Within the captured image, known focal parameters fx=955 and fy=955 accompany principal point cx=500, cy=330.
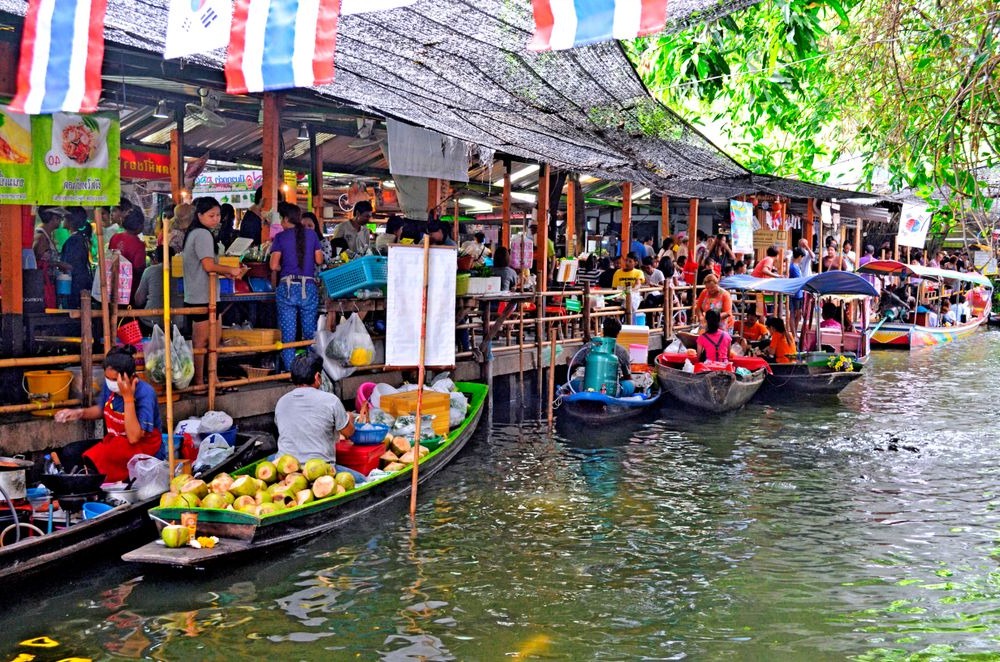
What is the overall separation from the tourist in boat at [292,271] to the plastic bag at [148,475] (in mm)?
3006

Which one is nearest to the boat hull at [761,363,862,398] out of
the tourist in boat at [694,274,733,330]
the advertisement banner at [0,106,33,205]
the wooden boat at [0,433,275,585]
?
the tourist in boat at [694,274,733,330]

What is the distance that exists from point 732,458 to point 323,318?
207 inches

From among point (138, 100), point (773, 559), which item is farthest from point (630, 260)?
point (773, 559)

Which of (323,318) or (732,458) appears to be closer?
(323,318)

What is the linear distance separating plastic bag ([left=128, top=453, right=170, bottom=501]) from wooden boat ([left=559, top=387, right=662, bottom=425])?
7022 millimetres

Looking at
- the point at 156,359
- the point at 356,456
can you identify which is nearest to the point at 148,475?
the point at 156,359

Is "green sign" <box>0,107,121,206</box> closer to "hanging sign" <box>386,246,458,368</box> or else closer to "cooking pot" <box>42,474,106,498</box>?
"cooking pot" <box>42,474,106,498</box>

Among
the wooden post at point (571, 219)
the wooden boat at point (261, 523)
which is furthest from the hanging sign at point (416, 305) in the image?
the wooden post at point (571, 219)

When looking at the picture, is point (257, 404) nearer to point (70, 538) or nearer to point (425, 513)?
point (425, 513)

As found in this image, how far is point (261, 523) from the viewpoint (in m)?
7.01

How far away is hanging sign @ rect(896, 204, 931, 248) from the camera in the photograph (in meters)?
25.1

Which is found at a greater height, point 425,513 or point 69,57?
point 69,57

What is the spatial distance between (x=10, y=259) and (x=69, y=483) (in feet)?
7.67

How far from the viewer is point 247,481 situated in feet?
24.7
